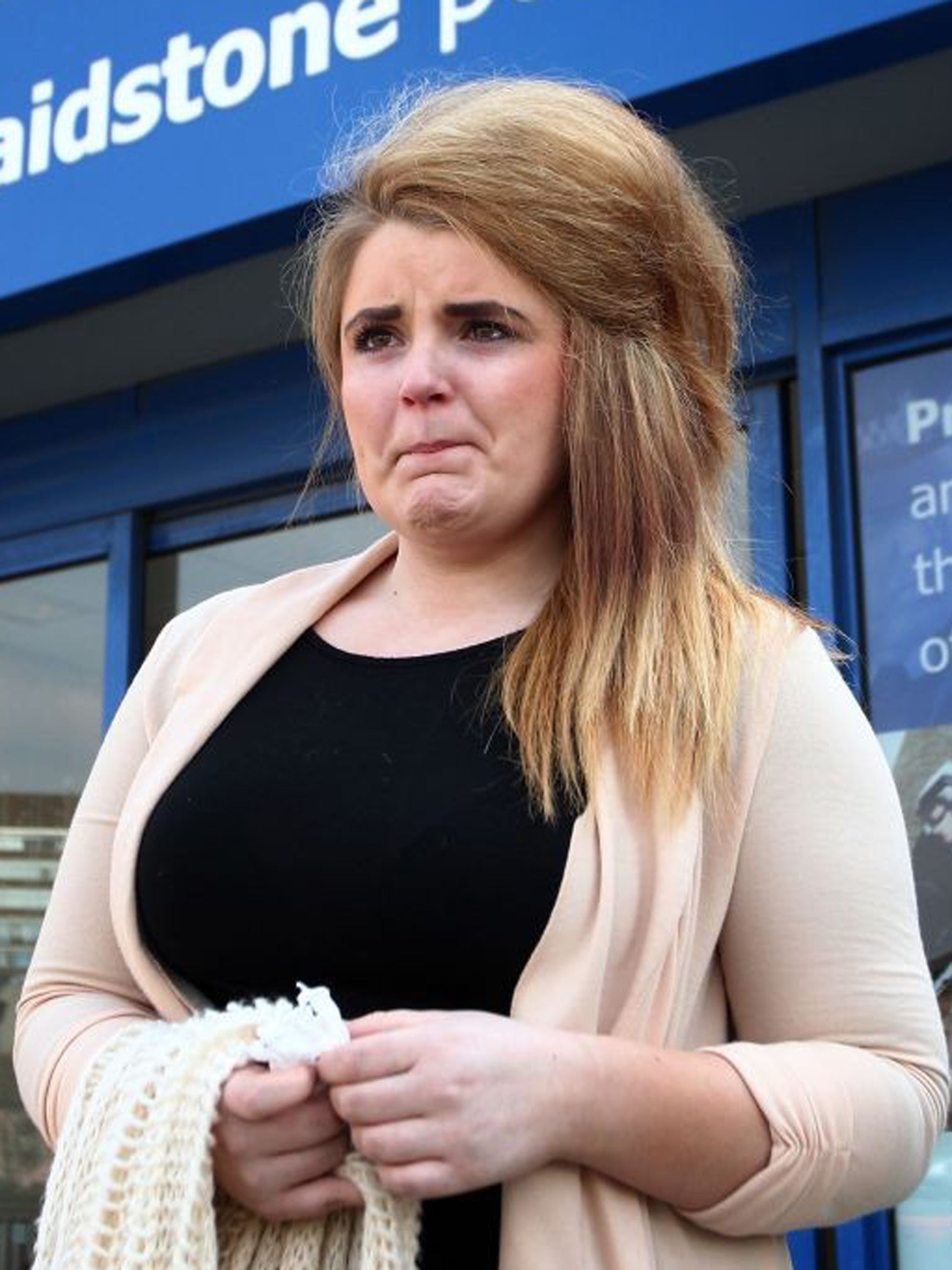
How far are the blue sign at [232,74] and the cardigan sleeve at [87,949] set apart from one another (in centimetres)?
142

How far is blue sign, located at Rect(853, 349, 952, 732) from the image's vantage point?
8.78ft

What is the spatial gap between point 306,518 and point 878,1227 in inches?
72.0

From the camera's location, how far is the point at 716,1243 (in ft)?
4.20

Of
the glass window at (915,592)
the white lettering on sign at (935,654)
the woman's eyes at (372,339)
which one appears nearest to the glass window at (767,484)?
the glass window at (915,592)

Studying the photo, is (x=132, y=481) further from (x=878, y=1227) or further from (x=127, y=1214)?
(x=127, y=1214)

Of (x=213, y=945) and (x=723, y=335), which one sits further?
(x=723, y=335)

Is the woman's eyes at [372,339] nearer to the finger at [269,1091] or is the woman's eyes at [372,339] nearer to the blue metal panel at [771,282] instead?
the finger at [269,1091]

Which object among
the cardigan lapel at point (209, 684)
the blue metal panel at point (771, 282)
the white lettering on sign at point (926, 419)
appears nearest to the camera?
the cardigan lapel at point (209, 684)

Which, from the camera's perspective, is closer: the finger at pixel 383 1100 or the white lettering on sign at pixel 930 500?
the finger at pixel 383 1100

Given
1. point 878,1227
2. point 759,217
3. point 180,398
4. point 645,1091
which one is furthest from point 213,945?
point 180,398

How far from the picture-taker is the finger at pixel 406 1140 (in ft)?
3.74

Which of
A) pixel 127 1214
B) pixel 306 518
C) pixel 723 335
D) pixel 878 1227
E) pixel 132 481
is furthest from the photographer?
pixel 132 481

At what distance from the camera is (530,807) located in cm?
132

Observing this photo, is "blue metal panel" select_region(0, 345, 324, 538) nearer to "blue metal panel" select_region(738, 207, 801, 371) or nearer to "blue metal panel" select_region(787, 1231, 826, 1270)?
"blue metal panel" select_region(738, 207, 801, 371)
